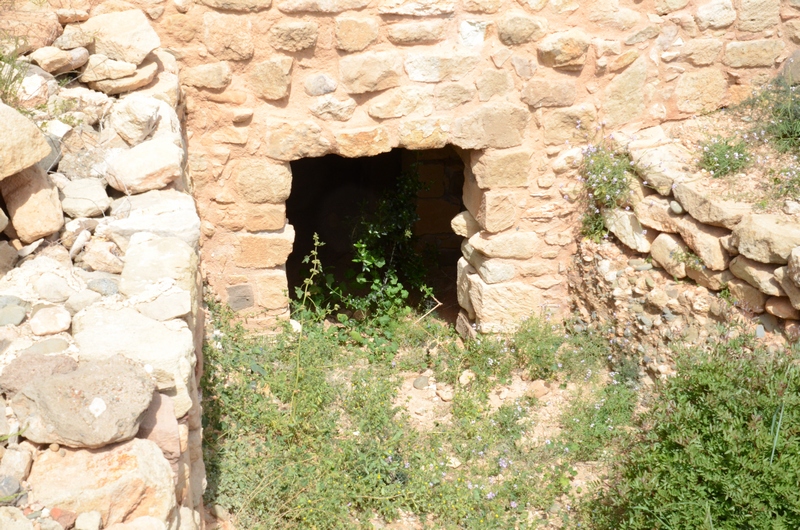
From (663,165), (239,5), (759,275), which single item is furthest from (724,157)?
(239,5)

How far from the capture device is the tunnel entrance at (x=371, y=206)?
19.4 ft

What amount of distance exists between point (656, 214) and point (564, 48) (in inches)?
44.6

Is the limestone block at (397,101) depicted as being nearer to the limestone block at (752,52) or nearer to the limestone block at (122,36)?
the limestone block at (122,36)

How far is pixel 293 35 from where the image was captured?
3709 mm

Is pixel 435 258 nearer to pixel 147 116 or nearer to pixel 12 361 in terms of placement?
pixel 147 116

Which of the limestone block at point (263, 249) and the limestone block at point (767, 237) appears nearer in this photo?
the limestone block at point (767, 237)

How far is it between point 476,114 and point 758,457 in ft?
7.82

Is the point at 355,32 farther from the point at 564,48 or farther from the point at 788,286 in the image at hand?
the point at 788,286

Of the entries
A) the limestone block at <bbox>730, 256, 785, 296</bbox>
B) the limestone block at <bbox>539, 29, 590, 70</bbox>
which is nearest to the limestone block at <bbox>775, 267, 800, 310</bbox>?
the limestone block at <bbox>730, 256, 785, 296</bbox>

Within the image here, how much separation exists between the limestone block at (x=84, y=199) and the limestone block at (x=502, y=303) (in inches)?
110

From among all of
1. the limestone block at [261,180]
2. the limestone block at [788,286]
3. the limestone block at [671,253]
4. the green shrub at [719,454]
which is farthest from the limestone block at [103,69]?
the limestone block at [788,286]

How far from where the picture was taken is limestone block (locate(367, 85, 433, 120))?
401cm

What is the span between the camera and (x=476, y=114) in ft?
13.6

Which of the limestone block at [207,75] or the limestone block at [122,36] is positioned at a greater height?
the limestone block at [122,36]
